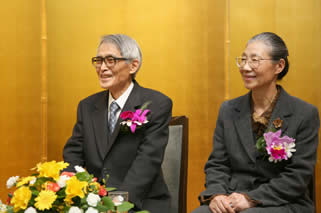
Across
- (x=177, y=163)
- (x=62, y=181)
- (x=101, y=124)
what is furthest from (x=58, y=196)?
(x=177, y=163)

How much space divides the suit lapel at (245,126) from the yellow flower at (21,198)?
140 centimetres

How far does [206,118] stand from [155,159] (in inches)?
61.1

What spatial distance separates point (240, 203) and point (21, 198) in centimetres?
126

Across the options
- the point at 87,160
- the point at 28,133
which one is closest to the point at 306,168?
the point at 87,160

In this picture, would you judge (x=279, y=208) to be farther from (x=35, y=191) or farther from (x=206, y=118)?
(x=206, y=118)

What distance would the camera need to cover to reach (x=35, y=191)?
1.98 metres

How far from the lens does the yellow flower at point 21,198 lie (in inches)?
77.0

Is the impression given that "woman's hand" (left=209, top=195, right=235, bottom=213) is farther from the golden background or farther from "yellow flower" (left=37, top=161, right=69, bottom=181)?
the golden background

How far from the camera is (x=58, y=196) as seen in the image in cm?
197

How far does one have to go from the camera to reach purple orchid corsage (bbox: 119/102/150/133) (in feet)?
9.53

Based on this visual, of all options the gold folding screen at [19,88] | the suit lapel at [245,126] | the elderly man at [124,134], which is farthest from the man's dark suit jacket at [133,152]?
the gold folding screen at [19,88]

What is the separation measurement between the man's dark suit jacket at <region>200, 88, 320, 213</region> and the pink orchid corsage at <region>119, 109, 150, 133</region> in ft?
1.66

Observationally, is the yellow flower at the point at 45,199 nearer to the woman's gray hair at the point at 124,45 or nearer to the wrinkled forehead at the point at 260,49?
the woman's gray hair at the point at 124,45

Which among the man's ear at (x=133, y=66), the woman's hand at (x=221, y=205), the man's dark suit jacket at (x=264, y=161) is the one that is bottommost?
the woman's hand at (x=221, y=205)
